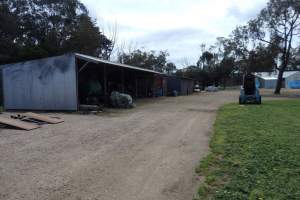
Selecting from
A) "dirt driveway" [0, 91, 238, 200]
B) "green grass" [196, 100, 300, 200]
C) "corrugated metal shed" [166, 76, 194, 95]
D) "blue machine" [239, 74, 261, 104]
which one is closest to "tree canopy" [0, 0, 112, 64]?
"corrugated metal shed" [166, 76, 194, 95]

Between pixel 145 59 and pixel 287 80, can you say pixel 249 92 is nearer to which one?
pixel 145 59

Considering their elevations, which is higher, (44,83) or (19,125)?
(44,83)

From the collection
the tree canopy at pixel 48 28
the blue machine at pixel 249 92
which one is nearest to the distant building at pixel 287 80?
the tree canopy at pixel 48 28

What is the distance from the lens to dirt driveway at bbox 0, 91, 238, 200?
388cm

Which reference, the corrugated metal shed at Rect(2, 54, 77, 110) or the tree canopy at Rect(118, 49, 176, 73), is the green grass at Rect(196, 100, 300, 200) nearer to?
the corrugated metal shed at Rect(2, 54, 77, 110)

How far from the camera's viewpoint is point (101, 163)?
5.26 meters

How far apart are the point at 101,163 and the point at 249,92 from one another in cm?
1578

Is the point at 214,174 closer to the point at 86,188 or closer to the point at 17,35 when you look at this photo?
the point at 86,188

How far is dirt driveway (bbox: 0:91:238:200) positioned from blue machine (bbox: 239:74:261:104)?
1106 centimetres

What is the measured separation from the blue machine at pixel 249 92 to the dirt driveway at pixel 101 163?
36.3 ft

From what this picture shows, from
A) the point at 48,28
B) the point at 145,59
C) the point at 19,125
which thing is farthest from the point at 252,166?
the point at 145,59

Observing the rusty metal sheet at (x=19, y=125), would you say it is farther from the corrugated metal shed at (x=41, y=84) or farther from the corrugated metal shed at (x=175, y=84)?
the corrugated metal shed at (x=175, y=84)

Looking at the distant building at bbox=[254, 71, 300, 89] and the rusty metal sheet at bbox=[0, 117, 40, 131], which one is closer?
the rusty metal sheet at bbox=[0, 117, 40, 131]

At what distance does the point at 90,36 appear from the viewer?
34.7m
